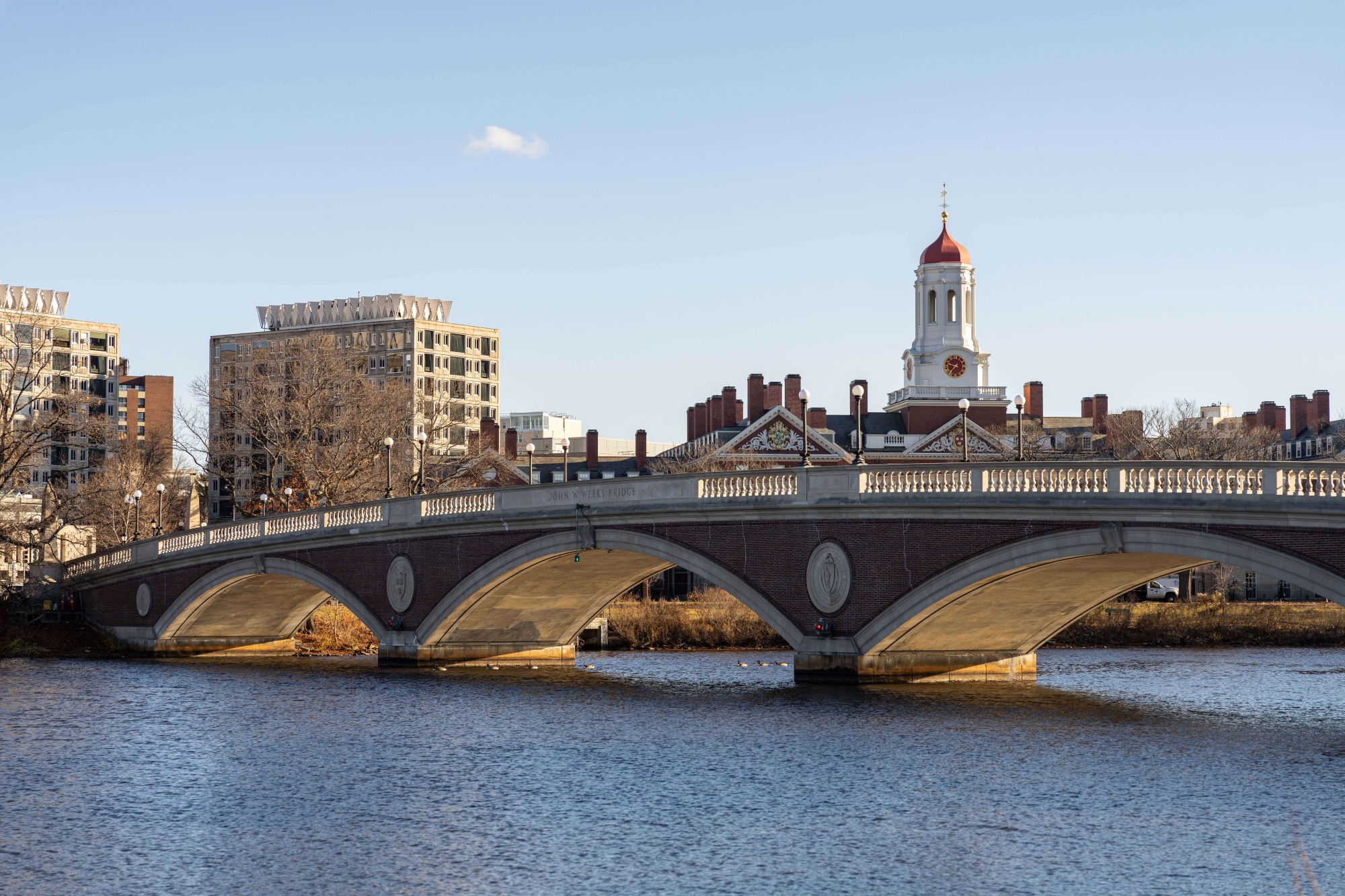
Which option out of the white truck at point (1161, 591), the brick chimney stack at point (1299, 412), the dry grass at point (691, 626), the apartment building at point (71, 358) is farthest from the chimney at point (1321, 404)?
the apartment building at point (71, 358)

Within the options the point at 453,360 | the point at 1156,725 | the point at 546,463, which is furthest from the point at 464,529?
the point at 453,360

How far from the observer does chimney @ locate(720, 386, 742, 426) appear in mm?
99375

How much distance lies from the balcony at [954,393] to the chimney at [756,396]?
8.97 meters

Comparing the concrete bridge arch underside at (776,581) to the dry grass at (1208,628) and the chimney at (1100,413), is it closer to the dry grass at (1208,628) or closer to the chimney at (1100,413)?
the dry grass at (1208,628)

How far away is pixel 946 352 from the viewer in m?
98.8

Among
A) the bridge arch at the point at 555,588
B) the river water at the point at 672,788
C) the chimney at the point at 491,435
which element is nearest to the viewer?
the river water at the point at 672,788

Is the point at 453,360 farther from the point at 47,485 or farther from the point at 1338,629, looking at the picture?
the point at 1338,629

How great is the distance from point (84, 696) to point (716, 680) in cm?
1623

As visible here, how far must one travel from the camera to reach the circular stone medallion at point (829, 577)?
3619cm

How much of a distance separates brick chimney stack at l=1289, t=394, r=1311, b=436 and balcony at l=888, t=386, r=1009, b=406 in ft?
61.4

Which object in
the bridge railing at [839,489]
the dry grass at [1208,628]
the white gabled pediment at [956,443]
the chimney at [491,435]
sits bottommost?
the dry grass at [1208,628]

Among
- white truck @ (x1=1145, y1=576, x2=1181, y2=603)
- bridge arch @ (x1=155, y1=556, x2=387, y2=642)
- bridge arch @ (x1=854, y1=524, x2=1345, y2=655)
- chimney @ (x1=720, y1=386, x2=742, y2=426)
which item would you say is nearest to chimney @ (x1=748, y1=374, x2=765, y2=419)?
chimney @ (x1=720, y1=386, x2=742, y2=426)

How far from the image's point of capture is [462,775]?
26500 mm

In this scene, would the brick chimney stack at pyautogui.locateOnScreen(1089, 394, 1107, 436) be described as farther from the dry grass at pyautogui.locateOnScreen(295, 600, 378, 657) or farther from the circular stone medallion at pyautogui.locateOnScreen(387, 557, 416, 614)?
the circular stone medallion at pyautogui.locateOnScreen(387, 557, 416, 614)
